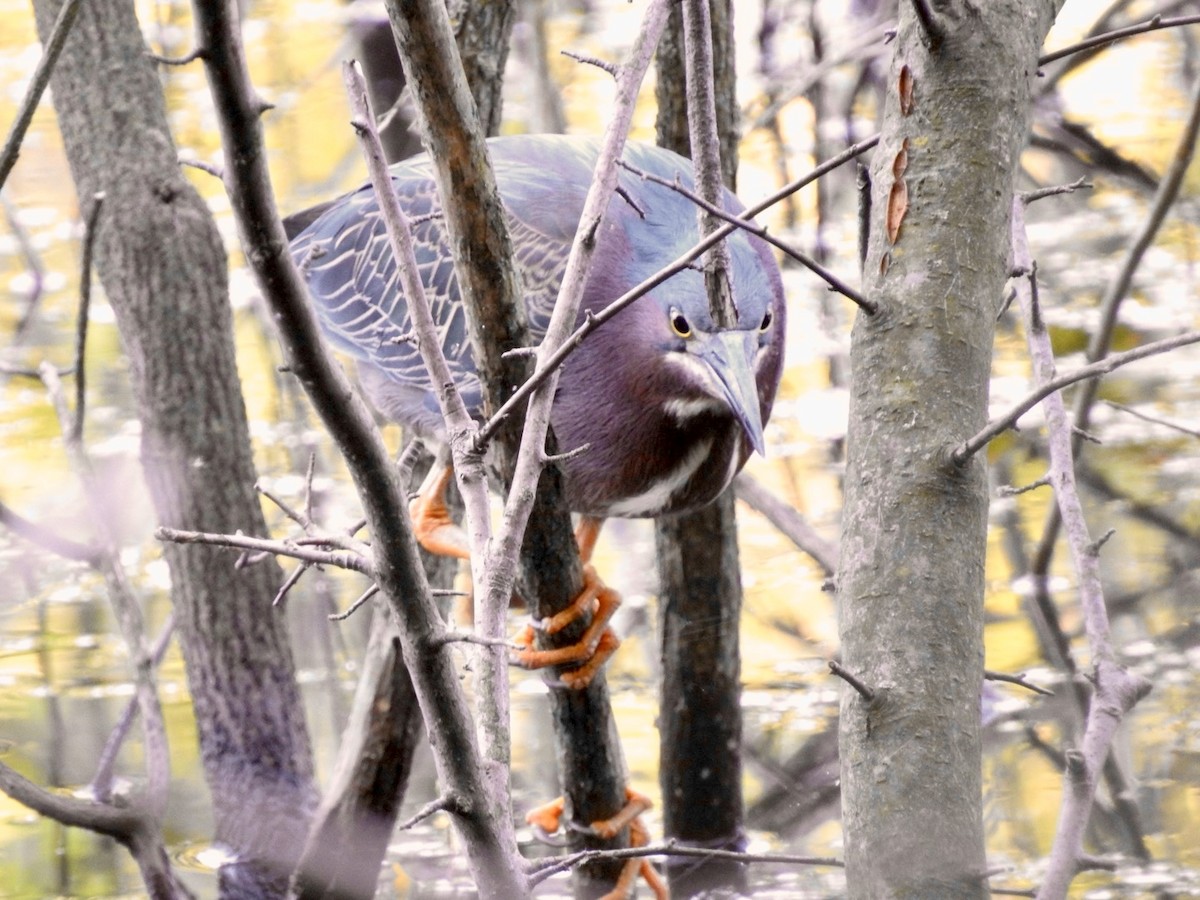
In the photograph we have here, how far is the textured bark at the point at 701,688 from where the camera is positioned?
2.74 m

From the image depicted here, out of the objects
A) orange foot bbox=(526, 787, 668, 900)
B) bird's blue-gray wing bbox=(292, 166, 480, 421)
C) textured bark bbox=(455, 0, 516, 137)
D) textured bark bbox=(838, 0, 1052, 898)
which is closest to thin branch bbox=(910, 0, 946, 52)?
textured bark bbox=(838, 0, 1052, 898)

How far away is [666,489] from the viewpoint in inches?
93.7

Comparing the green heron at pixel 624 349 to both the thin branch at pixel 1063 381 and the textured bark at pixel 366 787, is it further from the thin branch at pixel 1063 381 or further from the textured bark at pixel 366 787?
the thin branch at pixel 1063 381

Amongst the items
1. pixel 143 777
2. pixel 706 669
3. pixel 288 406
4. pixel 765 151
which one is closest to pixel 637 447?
pixel 706 669

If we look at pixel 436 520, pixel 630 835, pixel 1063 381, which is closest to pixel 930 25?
pixel 1063 381

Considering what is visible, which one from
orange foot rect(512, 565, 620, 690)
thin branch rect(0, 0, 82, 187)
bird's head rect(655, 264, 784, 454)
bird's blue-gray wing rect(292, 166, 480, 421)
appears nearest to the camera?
thin branch rect(0, 0, 82, 187)

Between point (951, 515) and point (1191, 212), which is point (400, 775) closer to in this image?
point (951, 515)

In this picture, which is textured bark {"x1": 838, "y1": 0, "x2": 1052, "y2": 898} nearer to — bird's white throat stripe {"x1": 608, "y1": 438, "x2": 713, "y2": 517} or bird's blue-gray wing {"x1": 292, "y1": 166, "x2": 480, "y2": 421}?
bird's white throat stripe {"x1": 608, "y1": 438, "x2": 713, "y2": 517}

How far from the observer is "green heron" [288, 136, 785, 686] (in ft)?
6.95

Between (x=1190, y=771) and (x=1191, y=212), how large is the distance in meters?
2.66

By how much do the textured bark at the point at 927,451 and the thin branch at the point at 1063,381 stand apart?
0.04 m

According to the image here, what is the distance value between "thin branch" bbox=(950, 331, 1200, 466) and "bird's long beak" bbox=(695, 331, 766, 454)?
71 centimetres

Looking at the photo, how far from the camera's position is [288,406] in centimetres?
439

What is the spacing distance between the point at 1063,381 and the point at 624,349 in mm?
1183
